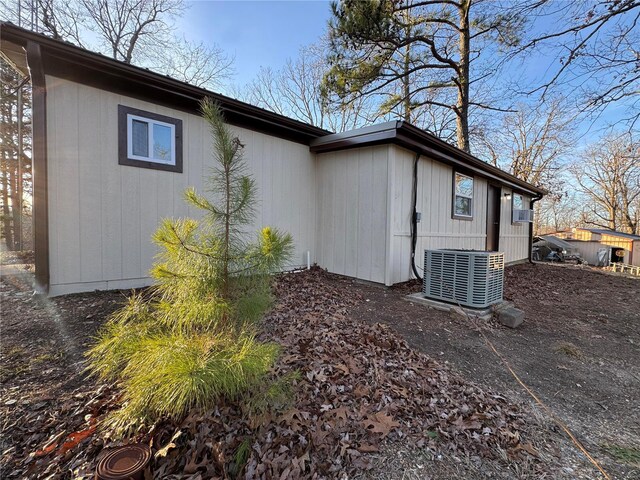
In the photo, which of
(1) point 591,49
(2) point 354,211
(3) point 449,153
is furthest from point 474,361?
(1) point 591,49

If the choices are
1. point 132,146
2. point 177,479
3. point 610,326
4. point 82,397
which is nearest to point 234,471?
point 177,479

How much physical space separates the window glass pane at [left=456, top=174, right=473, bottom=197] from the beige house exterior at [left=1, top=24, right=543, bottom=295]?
0.05 m

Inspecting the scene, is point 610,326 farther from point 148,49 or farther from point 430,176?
point 148,49

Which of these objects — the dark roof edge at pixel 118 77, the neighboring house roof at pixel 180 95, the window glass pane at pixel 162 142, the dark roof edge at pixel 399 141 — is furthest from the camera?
the dark roof edge at pixel 399 141

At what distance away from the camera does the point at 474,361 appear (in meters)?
2.74

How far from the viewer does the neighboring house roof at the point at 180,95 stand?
10.6 ft

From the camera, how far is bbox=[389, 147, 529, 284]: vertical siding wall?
515 cm

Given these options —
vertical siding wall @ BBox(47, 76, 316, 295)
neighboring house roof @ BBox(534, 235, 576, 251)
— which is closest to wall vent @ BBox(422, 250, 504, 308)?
vertical siding wall @ BBox(47, 76, 316, 295)

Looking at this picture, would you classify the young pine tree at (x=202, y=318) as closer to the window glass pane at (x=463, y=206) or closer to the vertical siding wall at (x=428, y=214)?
the vertical siding wall at (x=428, y=214)

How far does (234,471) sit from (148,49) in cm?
1518

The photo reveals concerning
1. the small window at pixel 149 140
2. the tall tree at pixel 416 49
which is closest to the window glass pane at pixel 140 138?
the small window at pixel 149 140

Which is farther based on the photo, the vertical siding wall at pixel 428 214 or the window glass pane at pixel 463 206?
the window glass pane at pixel 463 206

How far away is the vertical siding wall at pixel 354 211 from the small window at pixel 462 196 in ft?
9.05

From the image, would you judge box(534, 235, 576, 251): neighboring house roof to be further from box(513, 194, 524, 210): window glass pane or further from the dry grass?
the dry grass
